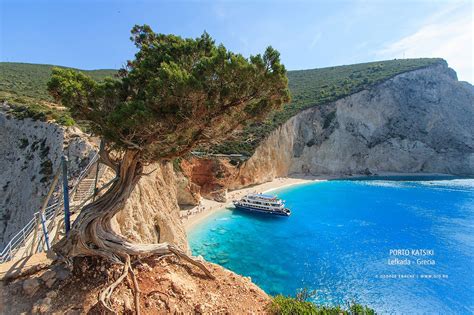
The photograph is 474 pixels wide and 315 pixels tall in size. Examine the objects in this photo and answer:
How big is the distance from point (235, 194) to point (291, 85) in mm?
62199

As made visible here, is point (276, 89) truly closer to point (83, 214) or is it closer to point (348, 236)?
point (83, 214)

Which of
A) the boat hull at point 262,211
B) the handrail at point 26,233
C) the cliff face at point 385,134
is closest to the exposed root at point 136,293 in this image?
the handrail at point 26,233

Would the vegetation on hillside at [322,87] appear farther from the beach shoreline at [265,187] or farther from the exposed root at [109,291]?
the exposed root at [109,291]

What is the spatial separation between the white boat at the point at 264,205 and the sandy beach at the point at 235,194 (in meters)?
3.60

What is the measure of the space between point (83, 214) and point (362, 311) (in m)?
8.97

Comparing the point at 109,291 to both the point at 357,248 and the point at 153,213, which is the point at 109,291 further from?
the point at 357,248

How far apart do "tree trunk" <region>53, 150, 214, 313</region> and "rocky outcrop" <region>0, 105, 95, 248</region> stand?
11785 mm

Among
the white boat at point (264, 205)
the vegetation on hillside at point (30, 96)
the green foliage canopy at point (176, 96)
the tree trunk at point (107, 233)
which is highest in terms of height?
the vegetation on hillside at point (30, 96)

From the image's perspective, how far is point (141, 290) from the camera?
246 inches

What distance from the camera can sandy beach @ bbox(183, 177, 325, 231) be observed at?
1204 inches

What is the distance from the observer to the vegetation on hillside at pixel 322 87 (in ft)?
178

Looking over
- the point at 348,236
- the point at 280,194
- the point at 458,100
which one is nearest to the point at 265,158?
the point at 280,194

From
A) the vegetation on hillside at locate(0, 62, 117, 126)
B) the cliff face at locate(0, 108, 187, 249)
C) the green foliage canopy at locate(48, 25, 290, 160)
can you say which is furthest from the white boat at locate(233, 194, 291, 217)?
the green foliage canopy at locate(48, 25, 290, 160)

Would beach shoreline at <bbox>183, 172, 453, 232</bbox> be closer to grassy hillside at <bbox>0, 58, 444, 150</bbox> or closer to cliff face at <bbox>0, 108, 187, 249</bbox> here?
grassy hillside at <bbox>0, 58, 444, 150</bbox>
